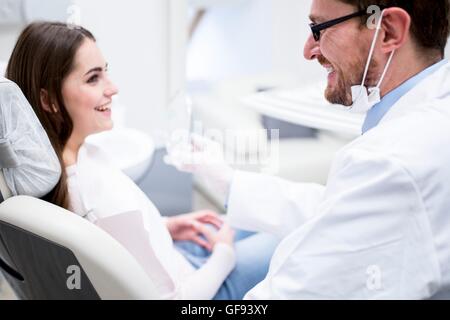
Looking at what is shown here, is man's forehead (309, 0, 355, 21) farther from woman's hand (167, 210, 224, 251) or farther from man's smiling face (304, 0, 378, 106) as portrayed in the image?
woman's hand (167, 210, 224, 251)

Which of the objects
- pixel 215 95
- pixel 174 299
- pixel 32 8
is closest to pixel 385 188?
pixel 174 299

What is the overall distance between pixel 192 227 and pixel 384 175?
0.56 m

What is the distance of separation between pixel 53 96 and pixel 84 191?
0.54ft

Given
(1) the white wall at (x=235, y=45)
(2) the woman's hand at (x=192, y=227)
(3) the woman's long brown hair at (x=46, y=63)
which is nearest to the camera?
(3) the woman's long brown hair at (x=46, y=63)

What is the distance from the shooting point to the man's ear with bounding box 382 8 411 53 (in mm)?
687

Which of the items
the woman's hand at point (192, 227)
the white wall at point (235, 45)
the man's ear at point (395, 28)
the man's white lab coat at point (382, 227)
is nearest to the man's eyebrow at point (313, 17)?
the man's ear at point (395, 28)

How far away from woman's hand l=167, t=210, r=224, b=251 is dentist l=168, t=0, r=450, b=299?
391 mm

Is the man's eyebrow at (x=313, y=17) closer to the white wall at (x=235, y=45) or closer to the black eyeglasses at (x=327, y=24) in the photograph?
the black eyeglasses at (x=327, y=24)

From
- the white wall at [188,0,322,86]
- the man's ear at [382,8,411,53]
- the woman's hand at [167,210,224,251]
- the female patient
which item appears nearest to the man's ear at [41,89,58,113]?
the female patient

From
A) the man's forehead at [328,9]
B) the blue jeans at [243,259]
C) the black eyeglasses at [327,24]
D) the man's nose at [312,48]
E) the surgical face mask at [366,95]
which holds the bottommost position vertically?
the blue jeans at [243,259]

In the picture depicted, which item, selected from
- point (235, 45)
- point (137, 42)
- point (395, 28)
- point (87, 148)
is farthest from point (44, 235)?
point (235, 45)

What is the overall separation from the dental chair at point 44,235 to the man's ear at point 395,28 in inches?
19.9

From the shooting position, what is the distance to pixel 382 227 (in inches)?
25.0

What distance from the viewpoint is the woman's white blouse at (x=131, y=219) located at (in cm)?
76
